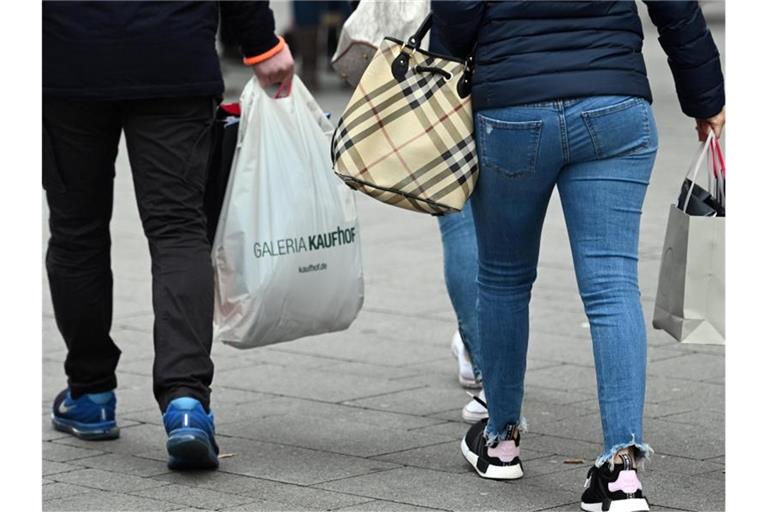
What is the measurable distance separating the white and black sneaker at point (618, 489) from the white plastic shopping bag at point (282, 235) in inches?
46.6

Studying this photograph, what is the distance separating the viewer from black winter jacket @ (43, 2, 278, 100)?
4254 millimetres

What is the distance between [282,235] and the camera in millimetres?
4570

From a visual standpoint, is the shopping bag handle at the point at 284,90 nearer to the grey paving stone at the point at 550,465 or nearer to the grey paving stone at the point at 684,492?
the grey paving stone at the point at 550,465

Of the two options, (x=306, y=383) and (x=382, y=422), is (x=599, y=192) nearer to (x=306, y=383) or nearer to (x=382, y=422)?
(x=382, y=422)

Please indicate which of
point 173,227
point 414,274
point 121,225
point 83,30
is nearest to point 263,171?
point 173,227

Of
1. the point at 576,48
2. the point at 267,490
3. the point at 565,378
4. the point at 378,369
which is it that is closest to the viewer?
the point at 576,48

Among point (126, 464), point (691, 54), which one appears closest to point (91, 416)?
point (126, 464)

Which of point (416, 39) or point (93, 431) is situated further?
point (93, 431)

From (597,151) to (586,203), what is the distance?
130mm

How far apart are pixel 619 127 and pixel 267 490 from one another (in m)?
1.32

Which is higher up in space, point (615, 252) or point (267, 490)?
point (615, 252)

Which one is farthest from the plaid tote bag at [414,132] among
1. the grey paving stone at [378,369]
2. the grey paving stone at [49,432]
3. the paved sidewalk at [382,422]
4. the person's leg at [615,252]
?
the grey paving stone at [378,369]

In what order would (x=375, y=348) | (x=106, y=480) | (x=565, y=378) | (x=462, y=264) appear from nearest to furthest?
(x=106, y=480) → (x=462, y=264) → (x=565, y=378) → (x=375, y=348)

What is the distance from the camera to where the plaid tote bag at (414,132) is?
3.79m
